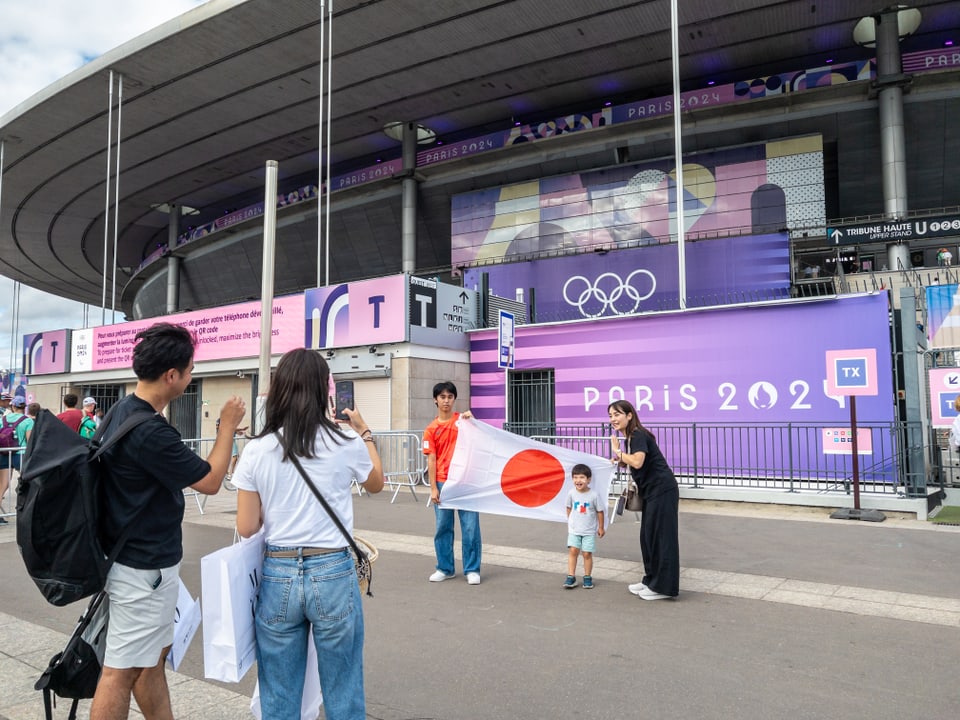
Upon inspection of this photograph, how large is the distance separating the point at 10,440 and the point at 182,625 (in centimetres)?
1037

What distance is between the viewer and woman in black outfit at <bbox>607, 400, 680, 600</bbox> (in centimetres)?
614

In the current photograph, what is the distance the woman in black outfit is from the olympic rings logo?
19276 mm

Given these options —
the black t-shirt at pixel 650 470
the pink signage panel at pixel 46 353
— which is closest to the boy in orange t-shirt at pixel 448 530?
the black t-shirt at pixel 650 470

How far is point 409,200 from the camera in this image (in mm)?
35219

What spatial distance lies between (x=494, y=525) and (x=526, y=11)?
70.0ft

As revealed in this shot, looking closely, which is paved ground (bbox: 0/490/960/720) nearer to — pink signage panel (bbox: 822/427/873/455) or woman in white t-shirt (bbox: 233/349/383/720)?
woman in white t-shirt (bbox: 233/349/383/720)

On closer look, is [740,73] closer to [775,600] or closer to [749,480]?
[749,480]

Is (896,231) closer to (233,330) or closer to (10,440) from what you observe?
(233,330)

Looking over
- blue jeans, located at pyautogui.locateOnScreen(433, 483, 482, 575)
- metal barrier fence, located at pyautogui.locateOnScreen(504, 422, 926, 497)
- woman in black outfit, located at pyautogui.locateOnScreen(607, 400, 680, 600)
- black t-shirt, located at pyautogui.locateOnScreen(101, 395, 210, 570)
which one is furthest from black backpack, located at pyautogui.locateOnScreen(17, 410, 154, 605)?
metal barrier fence, located at pyautogui.locateOnScreen(504, 422, 926, 497)

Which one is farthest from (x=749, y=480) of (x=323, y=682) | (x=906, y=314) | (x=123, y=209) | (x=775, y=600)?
(x=123, y=209)

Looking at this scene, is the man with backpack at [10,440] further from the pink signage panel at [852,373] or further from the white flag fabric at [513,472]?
the pink signage panel at [852,373]

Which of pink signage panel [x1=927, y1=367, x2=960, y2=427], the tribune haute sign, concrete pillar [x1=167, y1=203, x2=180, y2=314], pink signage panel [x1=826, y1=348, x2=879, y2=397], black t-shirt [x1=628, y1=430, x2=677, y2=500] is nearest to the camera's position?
black t-shirt [x1=628, y1=430, x2=677, y2=500]

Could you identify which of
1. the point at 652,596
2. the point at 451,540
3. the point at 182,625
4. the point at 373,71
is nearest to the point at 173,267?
the point at 373,71

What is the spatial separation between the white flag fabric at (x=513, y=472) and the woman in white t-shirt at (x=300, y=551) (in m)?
4.43
